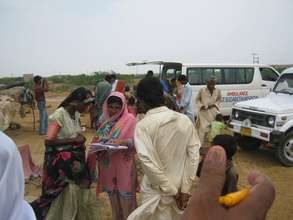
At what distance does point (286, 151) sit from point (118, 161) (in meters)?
4.33

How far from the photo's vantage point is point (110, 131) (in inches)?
131

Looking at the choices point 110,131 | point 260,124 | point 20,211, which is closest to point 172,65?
point 260,124

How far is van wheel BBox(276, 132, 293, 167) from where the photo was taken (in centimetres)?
640

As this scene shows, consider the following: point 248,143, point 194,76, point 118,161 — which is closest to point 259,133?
point 248,143

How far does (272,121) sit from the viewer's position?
648 centimetres

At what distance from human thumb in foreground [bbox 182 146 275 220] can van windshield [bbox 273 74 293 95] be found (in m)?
7.14

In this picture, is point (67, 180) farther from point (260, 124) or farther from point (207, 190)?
point (260, 124)

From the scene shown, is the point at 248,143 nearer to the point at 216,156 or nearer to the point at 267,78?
the point at 267,78

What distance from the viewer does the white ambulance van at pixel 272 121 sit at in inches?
251

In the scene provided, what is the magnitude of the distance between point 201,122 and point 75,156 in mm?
4521

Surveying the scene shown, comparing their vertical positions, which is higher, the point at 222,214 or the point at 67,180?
the point at 222,214

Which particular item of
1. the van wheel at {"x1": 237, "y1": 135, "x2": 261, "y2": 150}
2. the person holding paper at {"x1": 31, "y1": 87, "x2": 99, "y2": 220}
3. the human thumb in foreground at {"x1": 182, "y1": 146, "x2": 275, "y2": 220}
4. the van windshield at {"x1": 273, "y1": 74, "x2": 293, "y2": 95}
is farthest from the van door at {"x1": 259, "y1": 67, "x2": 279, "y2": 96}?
the human thumb in foreground at {"x1": 182, "y1": 146, "x2": 275, "y2": 220}

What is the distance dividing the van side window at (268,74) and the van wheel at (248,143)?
398 cm

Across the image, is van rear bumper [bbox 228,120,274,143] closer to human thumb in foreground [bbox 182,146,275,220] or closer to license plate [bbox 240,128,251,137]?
license plate [bbox 240,128,251,137]
